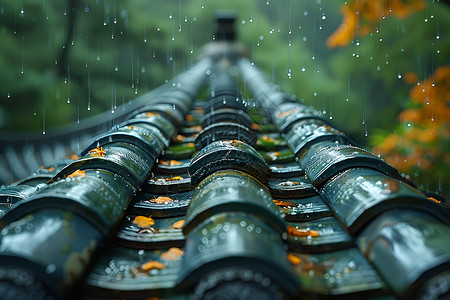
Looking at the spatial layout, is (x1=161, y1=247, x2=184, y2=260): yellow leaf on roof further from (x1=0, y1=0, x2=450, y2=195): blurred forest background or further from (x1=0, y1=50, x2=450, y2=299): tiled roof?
(x1=0, y1=0, x2=450, y2=195): blurred forest background

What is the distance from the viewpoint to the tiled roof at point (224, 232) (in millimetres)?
1331

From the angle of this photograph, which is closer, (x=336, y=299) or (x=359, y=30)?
(x=336, y=299)

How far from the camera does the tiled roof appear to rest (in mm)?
1331

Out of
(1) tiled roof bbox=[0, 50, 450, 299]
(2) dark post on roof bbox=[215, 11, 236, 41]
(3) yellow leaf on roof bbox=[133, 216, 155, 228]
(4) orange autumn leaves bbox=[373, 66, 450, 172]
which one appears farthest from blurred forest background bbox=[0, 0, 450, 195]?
(3) yellow leaf on roof bbox=[133, 216, 155, 228]

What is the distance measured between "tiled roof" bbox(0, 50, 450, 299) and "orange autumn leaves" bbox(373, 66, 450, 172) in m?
8.36

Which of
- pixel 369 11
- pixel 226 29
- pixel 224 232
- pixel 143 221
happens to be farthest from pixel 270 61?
pixel 224 232

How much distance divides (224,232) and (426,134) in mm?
9957

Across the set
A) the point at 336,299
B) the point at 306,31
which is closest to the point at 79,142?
the point at 336,299

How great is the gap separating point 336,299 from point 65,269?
1.10 metres

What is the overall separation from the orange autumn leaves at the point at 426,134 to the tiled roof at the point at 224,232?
8.36m

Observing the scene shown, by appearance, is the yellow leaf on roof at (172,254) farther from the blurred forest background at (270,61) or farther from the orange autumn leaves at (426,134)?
the orange autumn leaves at (426,134)

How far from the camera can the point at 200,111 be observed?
535 centimetres

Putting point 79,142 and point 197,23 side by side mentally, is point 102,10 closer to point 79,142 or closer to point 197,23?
point 197,23

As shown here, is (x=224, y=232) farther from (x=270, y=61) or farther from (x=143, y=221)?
(x=270, y=61)
